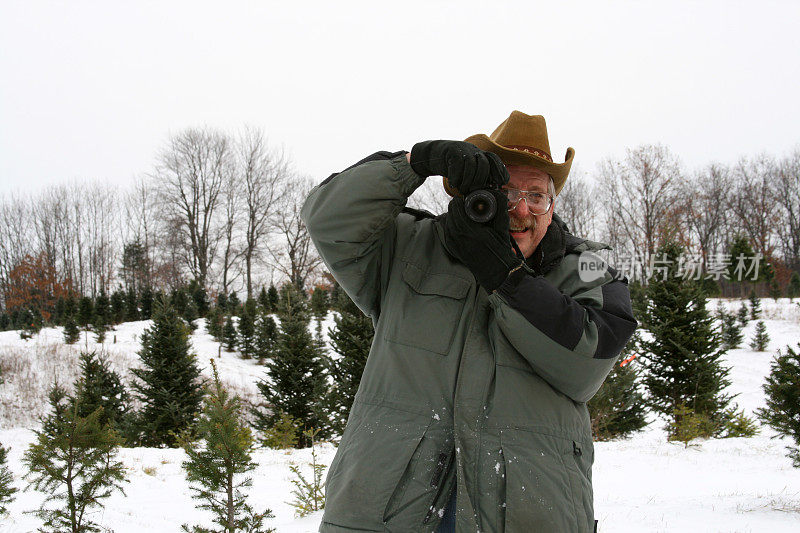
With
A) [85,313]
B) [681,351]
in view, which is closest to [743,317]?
[681,351]

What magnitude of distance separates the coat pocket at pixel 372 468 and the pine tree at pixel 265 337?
775 inches

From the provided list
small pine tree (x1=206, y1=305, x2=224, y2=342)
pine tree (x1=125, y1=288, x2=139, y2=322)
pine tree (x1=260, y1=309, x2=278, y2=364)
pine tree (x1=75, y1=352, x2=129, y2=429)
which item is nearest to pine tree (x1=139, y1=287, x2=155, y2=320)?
pine tree (x1=125, y1=288, x2=139, y2=322)

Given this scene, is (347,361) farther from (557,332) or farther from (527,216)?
(557,332)

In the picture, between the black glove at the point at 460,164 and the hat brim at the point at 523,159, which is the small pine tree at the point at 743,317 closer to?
the hat brim at the point at 523,159

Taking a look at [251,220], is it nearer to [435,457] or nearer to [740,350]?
[740,350]

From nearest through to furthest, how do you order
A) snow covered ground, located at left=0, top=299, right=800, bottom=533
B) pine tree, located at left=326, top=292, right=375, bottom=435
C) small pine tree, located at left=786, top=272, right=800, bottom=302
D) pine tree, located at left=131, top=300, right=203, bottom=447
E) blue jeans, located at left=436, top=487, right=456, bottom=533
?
blue jeans, located at left=436, top=487, right=456, bottom=533 → snow covered ground, located at left=0, top=299, right=800, bottom=533 → pine tree, located at left=326, top=292, right=375, bottom=435 → pine tree, located at left=131, top=300, right=203, bottom=447 → small pine tree, located at left=786, top=272, right=800, bottom=302

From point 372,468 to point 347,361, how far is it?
948 cm

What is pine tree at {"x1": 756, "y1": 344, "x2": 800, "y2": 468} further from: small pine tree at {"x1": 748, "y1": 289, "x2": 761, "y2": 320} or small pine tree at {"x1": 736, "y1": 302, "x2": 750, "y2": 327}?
small pine tree at {"x1": 748, "y1": 289, "x2": 761, "y2": 320}

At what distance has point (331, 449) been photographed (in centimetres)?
1018

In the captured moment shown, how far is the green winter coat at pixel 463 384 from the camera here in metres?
1.42

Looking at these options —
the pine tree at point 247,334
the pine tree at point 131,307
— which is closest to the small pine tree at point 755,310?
the pine tree at point 247,334

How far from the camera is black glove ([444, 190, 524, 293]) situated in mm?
1474

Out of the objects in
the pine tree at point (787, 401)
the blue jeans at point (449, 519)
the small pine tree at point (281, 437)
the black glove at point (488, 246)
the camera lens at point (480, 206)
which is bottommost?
the small pine tree at point (281, 437)

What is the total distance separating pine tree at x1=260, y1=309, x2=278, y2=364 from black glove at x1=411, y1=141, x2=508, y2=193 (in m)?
19.8
